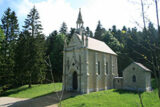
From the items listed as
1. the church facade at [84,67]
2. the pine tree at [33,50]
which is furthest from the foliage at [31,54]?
the church facade at [84,67]

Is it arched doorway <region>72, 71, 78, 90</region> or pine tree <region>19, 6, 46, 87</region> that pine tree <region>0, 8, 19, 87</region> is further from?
arched doorway <region>72, 71, 78, 90</region>

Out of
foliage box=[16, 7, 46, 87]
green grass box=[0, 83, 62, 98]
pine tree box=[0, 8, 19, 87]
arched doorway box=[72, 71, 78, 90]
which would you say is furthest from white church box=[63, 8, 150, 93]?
pine tree box=[0, 8, 19, 87]

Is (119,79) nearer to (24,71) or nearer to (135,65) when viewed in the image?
(135,65)

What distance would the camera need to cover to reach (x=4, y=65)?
1099 inches

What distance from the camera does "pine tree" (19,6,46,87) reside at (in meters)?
30.5

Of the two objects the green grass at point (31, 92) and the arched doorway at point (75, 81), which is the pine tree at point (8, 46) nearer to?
the green grass at point (31, 92)

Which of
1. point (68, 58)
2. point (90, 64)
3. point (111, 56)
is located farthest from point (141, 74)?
point (68, 58)

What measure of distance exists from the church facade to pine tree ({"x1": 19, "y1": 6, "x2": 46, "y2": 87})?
8.48 meters

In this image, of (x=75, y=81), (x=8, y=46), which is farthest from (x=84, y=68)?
(x=8, y=46)

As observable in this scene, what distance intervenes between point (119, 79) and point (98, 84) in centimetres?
612

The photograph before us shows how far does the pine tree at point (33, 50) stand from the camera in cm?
3048

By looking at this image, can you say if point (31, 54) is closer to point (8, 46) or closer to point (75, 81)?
point (8, 46)

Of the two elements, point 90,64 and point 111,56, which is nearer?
point 90,64

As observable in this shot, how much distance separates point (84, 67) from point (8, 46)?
19.8m
